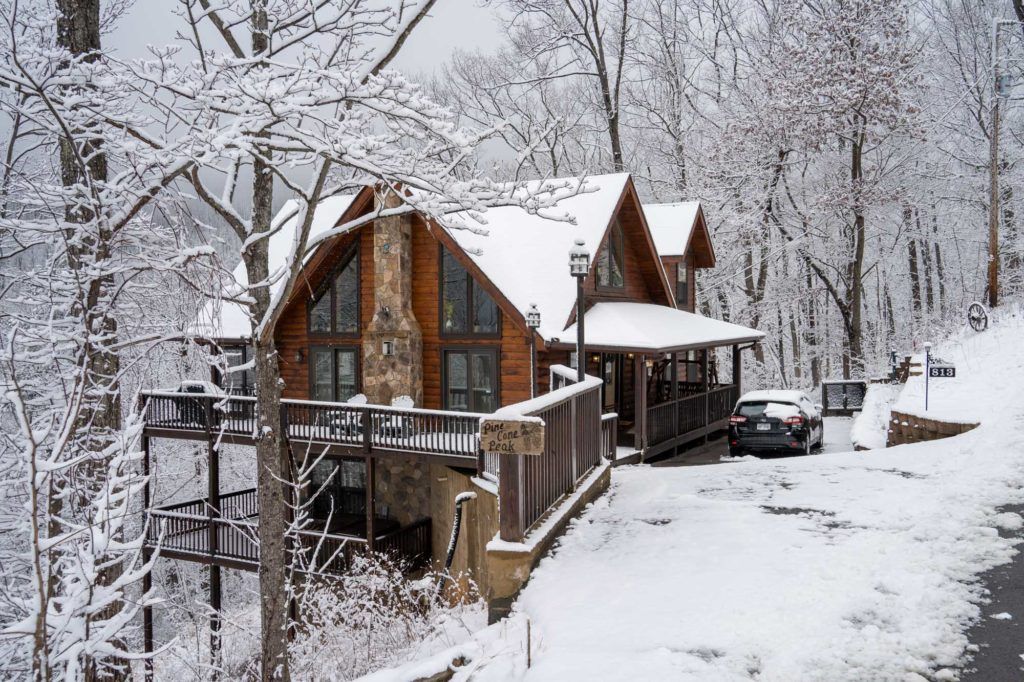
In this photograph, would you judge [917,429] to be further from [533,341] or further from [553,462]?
[553,462]

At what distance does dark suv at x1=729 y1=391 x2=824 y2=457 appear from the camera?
16.3 metres

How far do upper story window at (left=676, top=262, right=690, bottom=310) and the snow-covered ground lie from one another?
13.9m

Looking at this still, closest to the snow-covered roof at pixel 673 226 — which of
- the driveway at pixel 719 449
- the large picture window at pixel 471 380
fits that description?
the driveway at pixel 719 449

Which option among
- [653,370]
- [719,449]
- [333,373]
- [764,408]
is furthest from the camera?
[653,370]

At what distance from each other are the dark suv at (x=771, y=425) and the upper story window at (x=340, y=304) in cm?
956

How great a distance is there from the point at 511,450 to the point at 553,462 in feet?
5.49

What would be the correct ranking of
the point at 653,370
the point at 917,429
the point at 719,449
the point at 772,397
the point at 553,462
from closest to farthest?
1. the point at 553,462
2. the point at 917,429
3. the point at 772,397
4. the point at 719,449
5. the point at 653,370

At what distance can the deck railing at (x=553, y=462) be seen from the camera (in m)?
6.35

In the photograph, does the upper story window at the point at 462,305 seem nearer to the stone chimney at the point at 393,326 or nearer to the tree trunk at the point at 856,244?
the stone chimney at the point at 393,326

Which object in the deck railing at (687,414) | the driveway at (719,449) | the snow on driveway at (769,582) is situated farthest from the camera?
the driveway at (719,449)

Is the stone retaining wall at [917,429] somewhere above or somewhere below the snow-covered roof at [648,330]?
below

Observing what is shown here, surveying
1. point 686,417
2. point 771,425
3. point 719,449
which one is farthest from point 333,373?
point 771,425

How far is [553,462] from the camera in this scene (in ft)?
24.9

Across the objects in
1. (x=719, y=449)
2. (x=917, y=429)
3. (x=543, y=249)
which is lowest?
(x=719, y=449)
